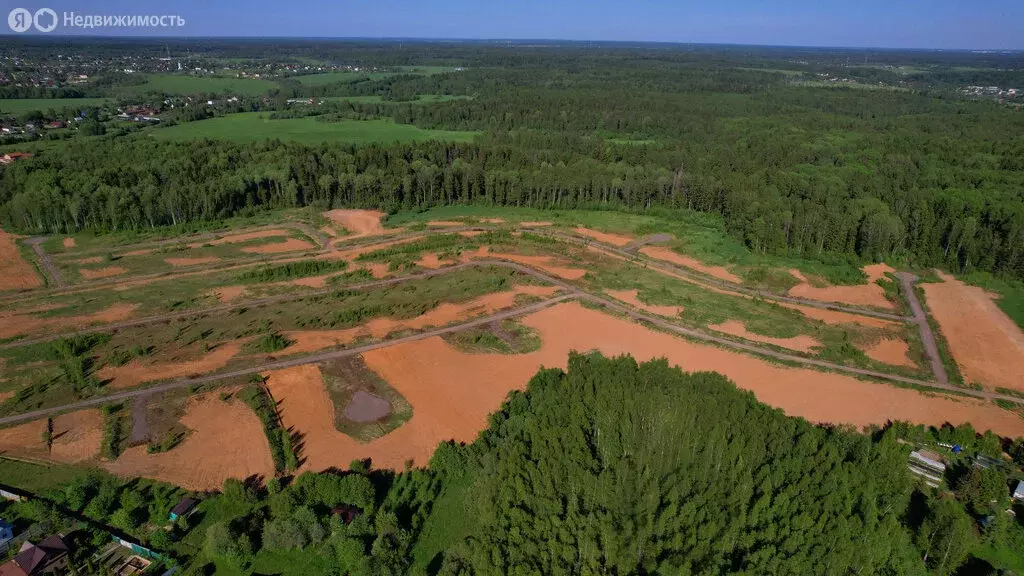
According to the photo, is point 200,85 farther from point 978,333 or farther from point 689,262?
point 978,333

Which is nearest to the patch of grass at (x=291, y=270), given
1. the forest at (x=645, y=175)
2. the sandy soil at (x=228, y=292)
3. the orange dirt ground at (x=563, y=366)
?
the sandy soil at (x=228, y=292)

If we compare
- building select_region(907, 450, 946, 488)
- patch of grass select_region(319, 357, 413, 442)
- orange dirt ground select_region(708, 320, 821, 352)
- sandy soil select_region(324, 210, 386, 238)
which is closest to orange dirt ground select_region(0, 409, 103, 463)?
patch of grass select_region(319, 357, 413, 442)

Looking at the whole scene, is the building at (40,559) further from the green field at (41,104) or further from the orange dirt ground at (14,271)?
the green field at (41,104)

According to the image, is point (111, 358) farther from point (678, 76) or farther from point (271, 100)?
point (678, 76)

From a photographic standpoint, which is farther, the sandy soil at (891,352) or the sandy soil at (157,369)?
the sandy soil at (891,352)

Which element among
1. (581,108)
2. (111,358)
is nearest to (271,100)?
(581,108)

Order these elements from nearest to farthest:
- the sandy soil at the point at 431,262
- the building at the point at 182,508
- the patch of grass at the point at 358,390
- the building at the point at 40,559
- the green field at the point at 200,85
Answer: the building at the point at 40,559 → the building at the point at 182,508 → the patch of grass at the point at 358,390 → the sandy soil at the point at 431,262 → the green field at the point at 200,85
